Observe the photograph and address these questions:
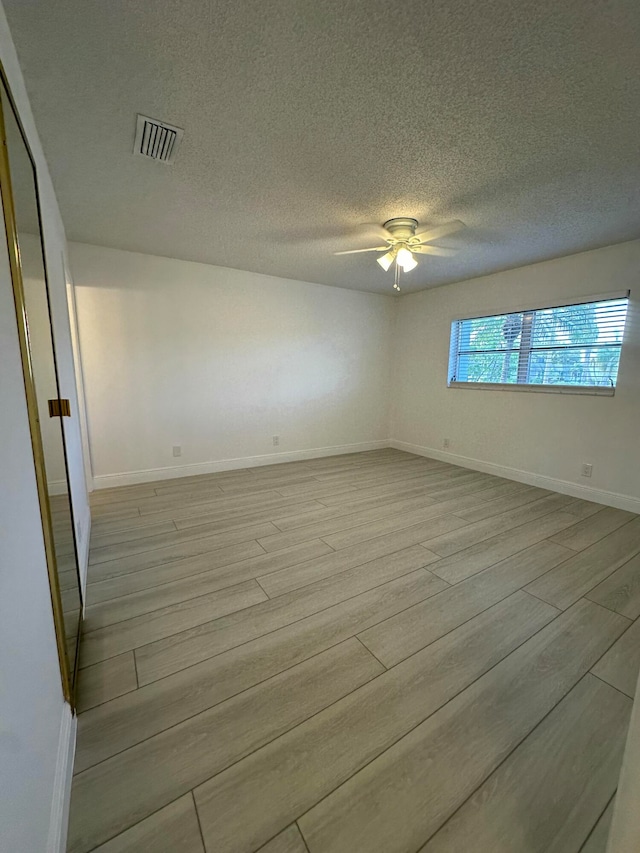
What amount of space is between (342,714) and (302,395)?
12.1ft

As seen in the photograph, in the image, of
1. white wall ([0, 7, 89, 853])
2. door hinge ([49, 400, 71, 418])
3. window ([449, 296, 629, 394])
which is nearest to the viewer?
white wall ([0, 7, 89, 853])

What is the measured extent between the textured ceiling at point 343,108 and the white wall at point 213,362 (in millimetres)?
928

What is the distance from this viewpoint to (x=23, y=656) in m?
0.74

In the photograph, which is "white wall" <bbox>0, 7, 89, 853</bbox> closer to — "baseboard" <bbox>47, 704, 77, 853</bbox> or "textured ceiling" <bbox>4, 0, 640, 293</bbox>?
"baseboard" <bbox>47, 704, 77, 853</bbox>

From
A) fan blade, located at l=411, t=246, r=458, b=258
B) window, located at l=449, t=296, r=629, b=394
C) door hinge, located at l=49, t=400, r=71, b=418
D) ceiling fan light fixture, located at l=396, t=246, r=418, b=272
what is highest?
fan blade, located at l=411, t=246, r=458, b=258

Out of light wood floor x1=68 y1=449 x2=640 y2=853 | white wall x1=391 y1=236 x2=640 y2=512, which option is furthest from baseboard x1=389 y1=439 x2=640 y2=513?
light wood floor x1=68 y1=449 x2=640 y2=853

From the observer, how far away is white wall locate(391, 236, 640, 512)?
2.99m

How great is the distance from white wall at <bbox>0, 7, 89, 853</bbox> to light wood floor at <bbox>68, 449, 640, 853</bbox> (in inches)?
9.5

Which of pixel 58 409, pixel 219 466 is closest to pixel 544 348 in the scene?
pixel 219 466

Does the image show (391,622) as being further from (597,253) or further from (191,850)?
(597,253)

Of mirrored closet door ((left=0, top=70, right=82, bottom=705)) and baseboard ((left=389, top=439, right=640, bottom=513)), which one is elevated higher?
mirrored closet door ((left=0, top=70, right=82, bottom=705))

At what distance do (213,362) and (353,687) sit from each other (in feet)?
11.2

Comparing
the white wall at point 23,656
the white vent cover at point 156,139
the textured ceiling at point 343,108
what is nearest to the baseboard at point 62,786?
the white wall at point 23,656

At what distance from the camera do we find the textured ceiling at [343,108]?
110cm
